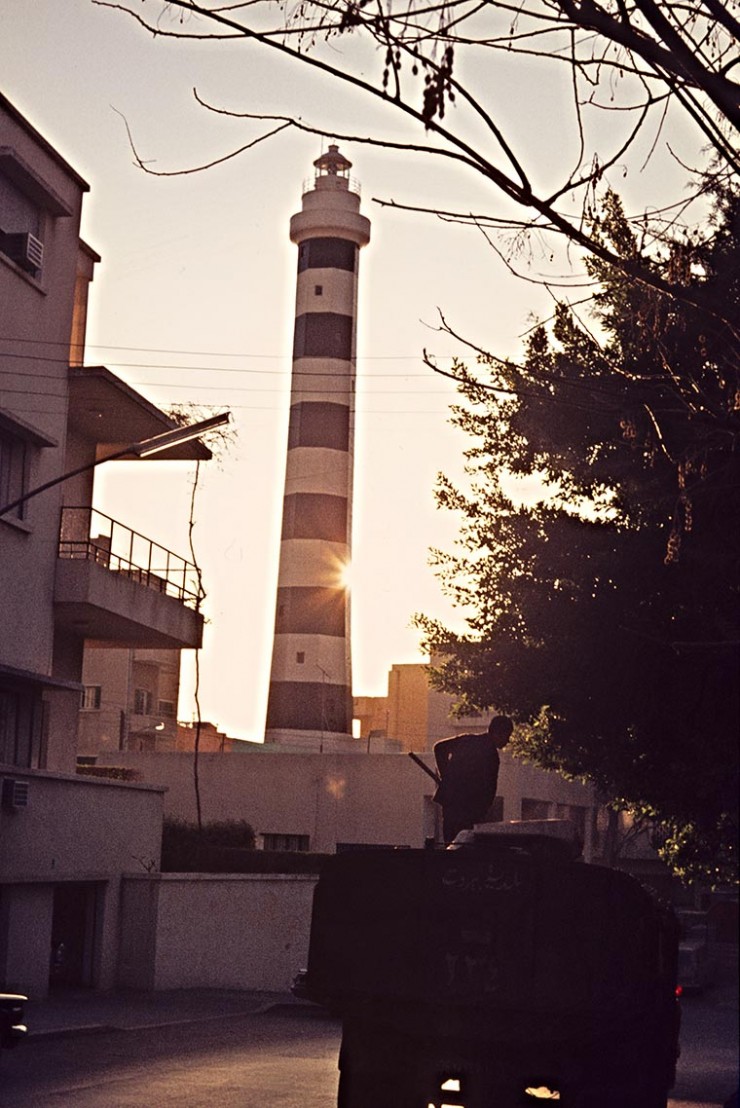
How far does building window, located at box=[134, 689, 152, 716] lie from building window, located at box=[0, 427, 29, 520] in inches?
1648

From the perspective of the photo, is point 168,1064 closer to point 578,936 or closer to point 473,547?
point 578,936

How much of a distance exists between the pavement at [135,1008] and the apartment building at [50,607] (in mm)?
863

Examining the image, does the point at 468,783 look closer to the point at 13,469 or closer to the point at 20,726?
the point at 13,469

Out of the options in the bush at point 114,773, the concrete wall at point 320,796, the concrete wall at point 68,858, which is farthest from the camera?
the concrete wall at point 320,796

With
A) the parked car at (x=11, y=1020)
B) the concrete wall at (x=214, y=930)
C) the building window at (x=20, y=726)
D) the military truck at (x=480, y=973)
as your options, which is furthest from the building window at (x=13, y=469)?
the military truck at (x=480, y=973)

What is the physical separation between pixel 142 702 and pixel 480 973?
197 ft

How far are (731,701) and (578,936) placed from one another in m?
13.4

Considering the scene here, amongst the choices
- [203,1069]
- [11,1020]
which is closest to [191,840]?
[203,1069]

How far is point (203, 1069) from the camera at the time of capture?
53.4 ft

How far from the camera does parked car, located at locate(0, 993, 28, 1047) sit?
11148 millimetres

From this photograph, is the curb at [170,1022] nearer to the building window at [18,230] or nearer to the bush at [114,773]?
the bush at [114,773]

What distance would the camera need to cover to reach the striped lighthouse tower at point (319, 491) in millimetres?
60406

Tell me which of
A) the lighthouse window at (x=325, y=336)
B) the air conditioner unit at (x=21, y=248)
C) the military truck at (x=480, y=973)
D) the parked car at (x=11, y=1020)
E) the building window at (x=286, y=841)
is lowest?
the parked car at (x=11, y=1020)

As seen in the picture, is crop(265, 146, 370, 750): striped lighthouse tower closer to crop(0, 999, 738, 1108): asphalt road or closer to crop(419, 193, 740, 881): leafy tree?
crop(419, 193, 740, 881): leafy tree
